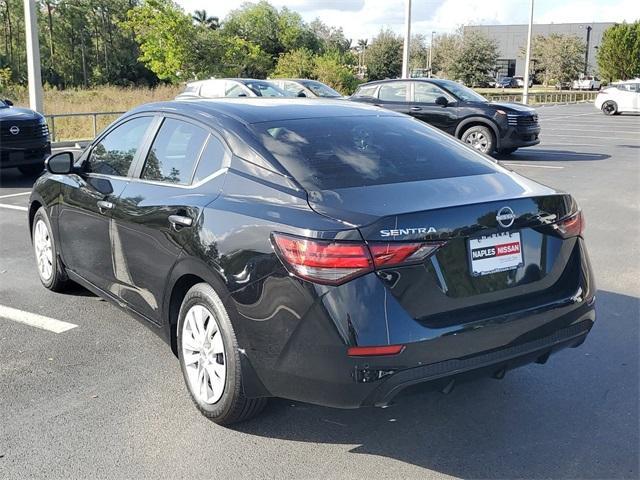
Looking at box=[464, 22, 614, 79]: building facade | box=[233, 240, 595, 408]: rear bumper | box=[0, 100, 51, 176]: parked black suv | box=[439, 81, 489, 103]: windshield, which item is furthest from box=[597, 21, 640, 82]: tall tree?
box=[233, 240, 595, 408]: rear bumper

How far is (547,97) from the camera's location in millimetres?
47500

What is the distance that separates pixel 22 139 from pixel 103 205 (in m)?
8.12

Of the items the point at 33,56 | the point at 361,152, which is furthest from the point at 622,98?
the point at 361,152

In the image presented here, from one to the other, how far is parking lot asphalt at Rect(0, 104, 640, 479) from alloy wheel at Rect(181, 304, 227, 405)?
0.60 ft

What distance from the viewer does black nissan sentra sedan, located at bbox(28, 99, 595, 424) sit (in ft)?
9.41

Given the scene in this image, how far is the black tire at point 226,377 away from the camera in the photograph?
326 cm

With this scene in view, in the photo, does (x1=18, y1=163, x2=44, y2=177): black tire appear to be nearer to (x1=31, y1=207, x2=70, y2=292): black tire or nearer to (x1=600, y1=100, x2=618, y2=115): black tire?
(x1=31, y1=207, x2=70, y2=292): black tire

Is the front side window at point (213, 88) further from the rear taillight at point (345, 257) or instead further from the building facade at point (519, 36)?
the building facade at point (519, 36)

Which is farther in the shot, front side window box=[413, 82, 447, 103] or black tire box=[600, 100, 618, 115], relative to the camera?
black tire box=[600, 100, 618, 115]

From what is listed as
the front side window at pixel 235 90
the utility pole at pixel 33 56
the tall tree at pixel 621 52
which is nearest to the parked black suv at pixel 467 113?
the front side window at pixel 235 90

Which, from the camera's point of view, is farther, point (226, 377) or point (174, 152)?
point (174, 152)

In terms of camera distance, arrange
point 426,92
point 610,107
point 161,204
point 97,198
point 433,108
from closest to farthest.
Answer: point 161,204, point 97,198, point 433,108, point 426,92, point 610,107

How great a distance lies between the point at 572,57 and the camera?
60.1m

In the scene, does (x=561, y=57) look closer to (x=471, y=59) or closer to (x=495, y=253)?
(x=471, y=59)
